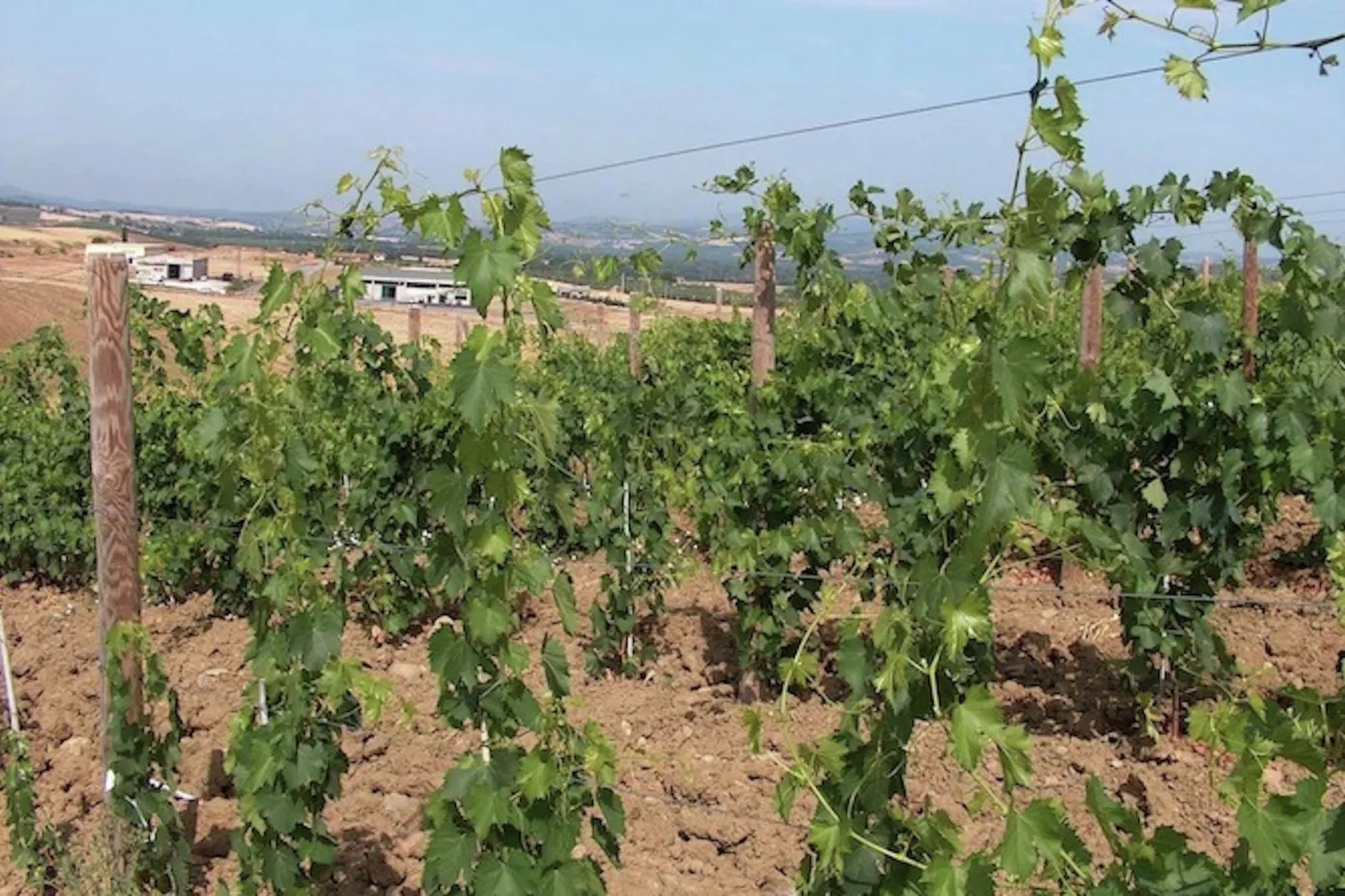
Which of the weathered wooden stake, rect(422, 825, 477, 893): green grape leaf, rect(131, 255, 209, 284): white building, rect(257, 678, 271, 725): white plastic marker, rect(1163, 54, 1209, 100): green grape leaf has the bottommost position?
rect(131, 255, 209, 284): white building

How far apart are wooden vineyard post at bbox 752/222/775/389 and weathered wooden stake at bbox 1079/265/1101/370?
244 cm

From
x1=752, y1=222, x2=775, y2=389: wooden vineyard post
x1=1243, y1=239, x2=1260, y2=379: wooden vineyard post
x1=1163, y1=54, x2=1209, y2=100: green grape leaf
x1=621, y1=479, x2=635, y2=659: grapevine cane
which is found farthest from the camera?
x1=1243, y1=239, x2=1260, y2=379: wooden vineyard post

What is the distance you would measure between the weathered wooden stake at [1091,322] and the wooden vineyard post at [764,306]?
2438 mm

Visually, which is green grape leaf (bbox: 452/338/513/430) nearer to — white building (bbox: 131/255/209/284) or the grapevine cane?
the grapevine cane

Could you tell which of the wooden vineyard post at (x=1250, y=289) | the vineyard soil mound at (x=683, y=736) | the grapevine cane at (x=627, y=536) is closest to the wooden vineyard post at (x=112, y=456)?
the vineyard soil mound at (x=683, y=736)

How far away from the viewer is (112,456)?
12.2 feet

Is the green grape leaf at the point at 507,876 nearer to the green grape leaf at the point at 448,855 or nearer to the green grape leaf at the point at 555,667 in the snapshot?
the green grape leaf at the point at 448,855

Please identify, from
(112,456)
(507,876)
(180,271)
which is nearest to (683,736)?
(112,456)

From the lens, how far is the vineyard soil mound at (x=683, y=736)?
13.2 feet

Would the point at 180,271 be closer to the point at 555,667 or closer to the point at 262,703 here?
the point at 262,703

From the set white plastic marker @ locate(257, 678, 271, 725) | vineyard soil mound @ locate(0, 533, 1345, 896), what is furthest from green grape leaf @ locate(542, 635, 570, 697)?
white plastic marker @ locate(257, 678, 271, 725)

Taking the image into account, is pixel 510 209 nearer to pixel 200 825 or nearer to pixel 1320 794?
pixel 1320 794

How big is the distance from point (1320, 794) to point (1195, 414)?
2.74 metres

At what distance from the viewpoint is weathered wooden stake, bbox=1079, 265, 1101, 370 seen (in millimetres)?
7121
